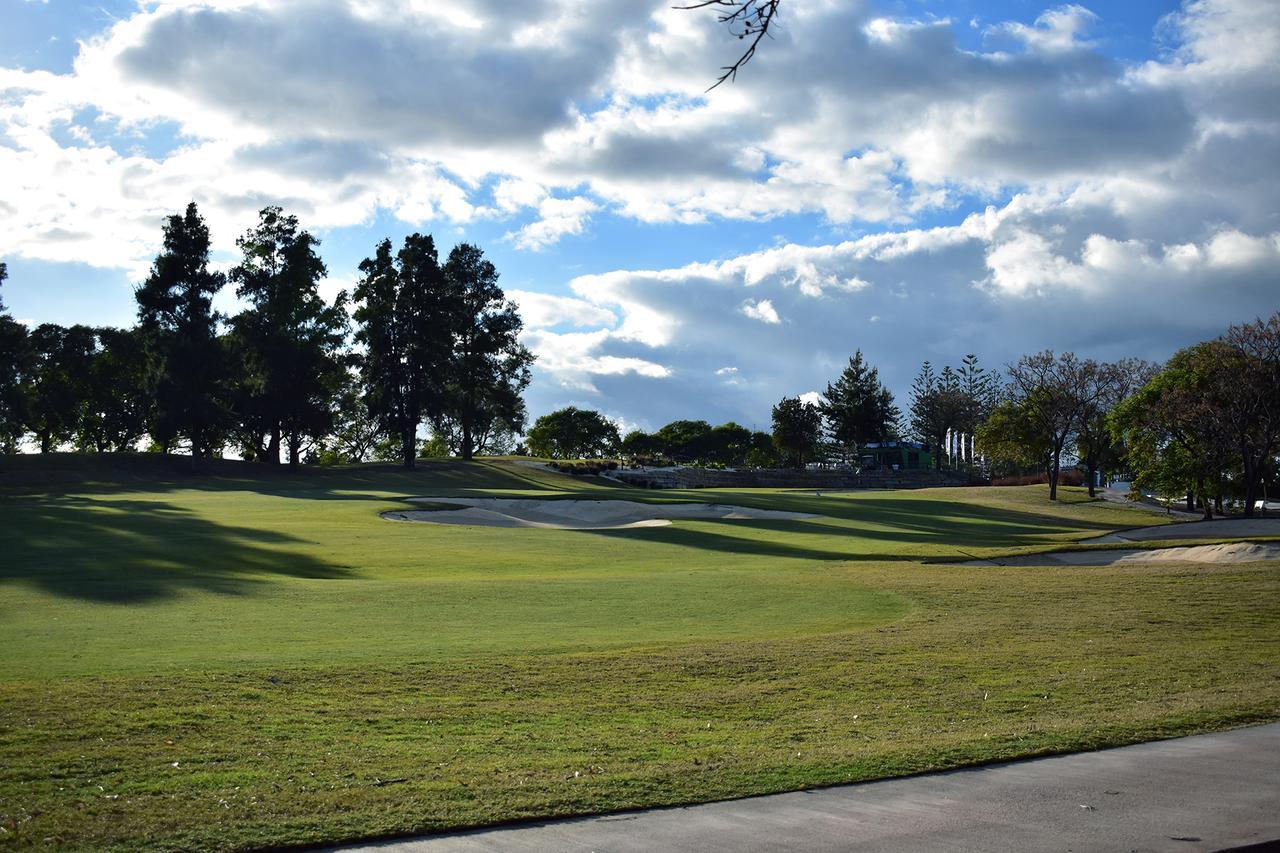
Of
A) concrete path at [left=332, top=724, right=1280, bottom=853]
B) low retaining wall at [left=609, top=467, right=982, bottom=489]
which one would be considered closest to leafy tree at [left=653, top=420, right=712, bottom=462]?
low retaining wall at [left=609, top=467, right=982, bottom=489]

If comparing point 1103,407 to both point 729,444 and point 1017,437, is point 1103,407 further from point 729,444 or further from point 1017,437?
point 729,444

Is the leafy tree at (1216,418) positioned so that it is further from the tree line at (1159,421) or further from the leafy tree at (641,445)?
the leafy tree at (641,445)

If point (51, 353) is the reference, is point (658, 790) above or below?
below

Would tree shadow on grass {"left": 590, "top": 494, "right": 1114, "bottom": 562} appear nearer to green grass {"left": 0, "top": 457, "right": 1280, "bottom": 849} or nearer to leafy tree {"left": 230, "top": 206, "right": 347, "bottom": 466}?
green grass {"left": 0, "top": 457, "right": 1280, "bottom": 849}

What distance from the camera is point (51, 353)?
79.4 meters

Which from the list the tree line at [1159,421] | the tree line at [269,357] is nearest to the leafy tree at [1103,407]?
the tree line at [1159,421]

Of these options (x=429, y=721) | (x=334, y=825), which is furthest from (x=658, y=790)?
(x=429, y=721)

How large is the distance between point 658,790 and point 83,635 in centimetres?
976

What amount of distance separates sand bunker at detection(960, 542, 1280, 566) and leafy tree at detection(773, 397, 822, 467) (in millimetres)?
91989

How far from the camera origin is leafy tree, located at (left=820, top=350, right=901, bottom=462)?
405 feet

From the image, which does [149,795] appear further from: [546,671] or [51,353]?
[51,353]

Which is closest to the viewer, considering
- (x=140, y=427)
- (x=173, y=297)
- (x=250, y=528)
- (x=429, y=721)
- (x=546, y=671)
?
(x=429, y=721)

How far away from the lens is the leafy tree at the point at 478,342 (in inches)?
3236

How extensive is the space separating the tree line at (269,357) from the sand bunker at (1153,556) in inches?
2097
